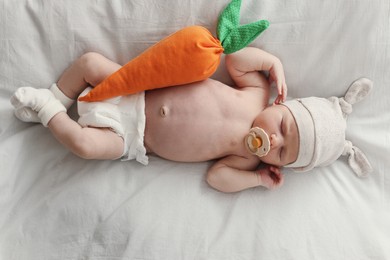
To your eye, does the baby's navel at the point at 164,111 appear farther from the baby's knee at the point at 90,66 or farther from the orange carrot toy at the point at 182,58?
the baby's knee at the point at 90,66

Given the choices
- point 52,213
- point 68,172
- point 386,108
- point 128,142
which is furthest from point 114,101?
point 386,108

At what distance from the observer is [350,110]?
4.34 ft

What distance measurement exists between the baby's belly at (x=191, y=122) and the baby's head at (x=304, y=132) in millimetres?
101

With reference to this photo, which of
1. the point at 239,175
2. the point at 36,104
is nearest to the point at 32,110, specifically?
the point at 36,104

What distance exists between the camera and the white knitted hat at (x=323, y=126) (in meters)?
1.22

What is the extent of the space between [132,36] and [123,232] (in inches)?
22.8

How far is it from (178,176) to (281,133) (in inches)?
13.3

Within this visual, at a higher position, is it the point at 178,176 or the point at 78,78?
the point at 78,78

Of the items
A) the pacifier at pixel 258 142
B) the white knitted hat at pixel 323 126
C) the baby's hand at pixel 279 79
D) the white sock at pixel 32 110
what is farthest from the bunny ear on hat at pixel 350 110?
the white sock at pixel 32 110

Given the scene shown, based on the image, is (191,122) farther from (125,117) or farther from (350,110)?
(350,110)

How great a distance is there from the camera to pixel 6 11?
4.17 feet

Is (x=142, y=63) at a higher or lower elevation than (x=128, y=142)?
higher

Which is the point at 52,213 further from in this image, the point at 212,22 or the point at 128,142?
the point at 212,22

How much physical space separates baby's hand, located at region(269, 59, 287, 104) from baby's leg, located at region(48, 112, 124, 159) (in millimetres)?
495
